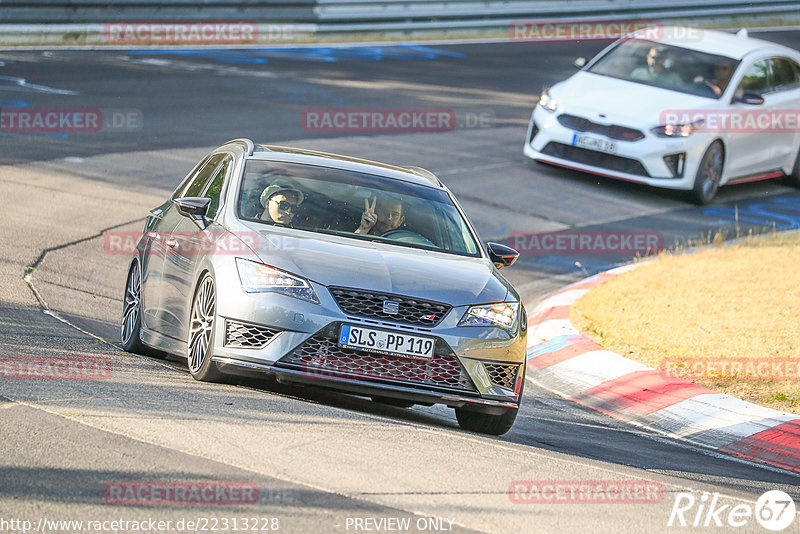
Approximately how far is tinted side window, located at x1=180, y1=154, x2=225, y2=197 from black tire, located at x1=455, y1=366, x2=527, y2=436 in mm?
2483

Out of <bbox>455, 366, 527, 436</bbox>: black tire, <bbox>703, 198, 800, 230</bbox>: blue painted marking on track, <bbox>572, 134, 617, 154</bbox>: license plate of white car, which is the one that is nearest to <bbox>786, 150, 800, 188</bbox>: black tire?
<bbox>703, 198, 800, 230</bbox>: blue painted marking on track

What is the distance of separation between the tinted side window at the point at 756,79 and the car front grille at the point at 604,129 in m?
2.17

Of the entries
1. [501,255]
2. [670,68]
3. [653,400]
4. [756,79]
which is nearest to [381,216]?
[501,255]

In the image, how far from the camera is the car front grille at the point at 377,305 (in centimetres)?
703

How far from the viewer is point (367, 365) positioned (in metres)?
7.04

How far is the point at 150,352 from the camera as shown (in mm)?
8750

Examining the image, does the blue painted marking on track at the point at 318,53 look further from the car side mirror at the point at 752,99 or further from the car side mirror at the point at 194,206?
the car side mirror at the point at 194,206

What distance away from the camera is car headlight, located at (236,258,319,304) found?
23.2ft

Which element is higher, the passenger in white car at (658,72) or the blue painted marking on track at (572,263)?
the passenger in white car at (658,72)

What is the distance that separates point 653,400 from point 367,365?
3.17 m

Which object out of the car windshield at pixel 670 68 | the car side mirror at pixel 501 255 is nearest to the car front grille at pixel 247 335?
the car side mirror at pixel 501 255

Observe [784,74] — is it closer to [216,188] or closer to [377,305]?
[216,188]

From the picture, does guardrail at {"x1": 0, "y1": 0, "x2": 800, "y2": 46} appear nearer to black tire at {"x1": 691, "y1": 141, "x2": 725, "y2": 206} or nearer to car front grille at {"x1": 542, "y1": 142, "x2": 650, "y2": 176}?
car front grille at {"x1": 542, "y1": 142, "x2": 650, "y2": 176}

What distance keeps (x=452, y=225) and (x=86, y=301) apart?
340 centimetres
